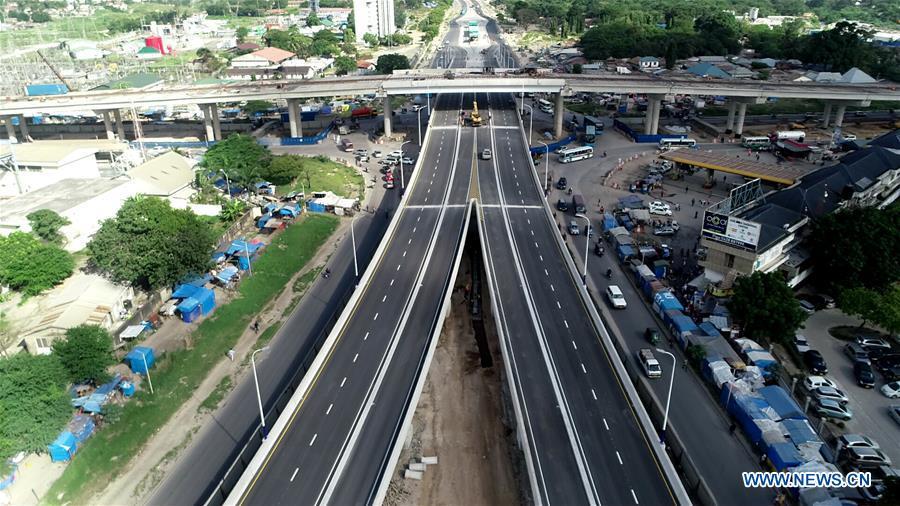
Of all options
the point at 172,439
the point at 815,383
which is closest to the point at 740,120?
the point at 815,383

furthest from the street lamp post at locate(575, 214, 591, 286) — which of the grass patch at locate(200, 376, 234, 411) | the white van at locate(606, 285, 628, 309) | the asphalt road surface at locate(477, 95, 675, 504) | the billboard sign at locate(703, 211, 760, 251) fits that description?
the grass patch at locate(200, 376, 234, 411)

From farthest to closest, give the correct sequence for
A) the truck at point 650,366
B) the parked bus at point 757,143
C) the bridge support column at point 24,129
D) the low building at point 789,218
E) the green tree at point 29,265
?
the bridge support column at point 24,129, the parked bus at point 757,143, the green tree at point 29,265, the low building at point 789,218, the truck at point 650,366

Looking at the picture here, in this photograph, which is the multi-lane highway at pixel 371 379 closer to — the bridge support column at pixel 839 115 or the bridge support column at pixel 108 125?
the bridge support column at pixel 108 125

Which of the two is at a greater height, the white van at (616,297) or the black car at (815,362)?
the white van at (616,297)

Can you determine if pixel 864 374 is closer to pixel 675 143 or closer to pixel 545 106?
pixel 675 143

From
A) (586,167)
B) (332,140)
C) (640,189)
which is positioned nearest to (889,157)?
(640,189)

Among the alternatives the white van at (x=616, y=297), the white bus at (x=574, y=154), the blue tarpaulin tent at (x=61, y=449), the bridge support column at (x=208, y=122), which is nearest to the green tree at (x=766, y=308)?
the white van at (x=616, y=297)

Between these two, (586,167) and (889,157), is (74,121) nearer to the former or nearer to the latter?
(586,167)
